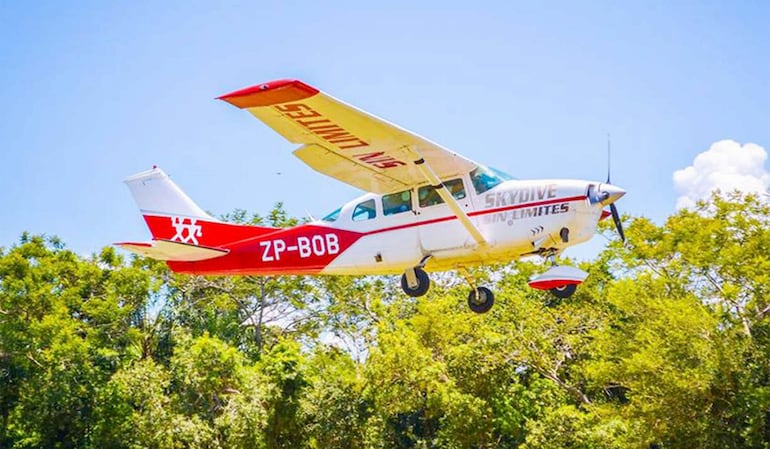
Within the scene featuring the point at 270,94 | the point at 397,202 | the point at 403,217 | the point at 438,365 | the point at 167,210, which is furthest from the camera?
the point at 438,365

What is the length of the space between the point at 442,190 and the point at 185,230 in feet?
17.4

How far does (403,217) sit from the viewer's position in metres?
13.2

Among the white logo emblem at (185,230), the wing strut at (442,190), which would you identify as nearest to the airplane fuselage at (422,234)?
the wing strut at (442,190)

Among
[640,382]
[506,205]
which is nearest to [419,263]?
[506,205]

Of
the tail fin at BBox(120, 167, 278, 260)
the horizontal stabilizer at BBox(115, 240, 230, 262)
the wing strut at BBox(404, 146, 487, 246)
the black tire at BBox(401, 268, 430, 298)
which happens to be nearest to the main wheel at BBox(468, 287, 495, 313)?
the black tire at BBox(401, 268, 430, 298)

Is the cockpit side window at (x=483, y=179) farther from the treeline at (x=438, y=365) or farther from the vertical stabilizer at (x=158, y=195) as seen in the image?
the treeline at (x=438, y=365)

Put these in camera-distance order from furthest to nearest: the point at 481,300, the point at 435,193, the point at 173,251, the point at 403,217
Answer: the point at 481,300, the point at 173,251, the point at 403,217, the point at 435,193

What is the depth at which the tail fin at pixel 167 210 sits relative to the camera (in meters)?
15.5

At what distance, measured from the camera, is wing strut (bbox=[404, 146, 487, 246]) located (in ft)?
40.5

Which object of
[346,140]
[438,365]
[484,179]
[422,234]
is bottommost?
[438,365]

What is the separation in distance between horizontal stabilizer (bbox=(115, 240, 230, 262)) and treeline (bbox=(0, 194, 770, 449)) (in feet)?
36.9

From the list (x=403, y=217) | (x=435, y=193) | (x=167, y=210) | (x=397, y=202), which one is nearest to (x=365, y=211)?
(x=397, y=202)

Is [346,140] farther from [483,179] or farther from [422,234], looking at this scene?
[483,179]

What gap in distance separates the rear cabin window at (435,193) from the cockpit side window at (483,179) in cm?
20
